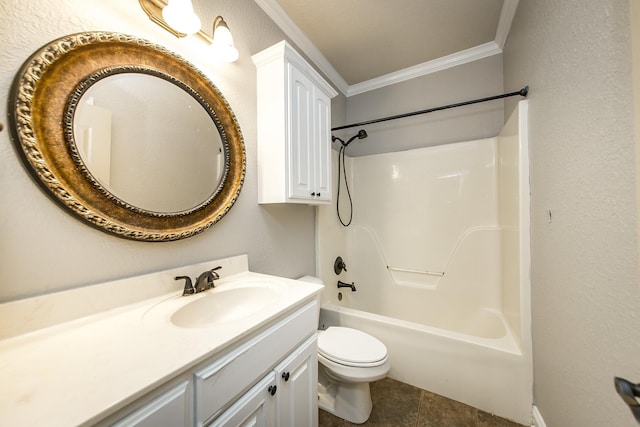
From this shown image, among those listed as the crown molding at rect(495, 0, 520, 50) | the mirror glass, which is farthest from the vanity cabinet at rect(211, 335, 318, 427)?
the crown molding at rect(495, 0, 520, 50)

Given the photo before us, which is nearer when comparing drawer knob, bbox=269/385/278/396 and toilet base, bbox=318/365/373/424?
drawer knob, bbox=269/385/278/396

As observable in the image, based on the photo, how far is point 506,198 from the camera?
1646 millimetres

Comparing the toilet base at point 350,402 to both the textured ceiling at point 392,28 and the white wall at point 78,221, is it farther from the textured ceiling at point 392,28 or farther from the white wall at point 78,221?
the textured ceiling at point 392,28

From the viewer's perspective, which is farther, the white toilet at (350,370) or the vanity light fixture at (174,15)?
the white toilet at (350,370)

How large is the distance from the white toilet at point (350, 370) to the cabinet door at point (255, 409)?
1.57 feet

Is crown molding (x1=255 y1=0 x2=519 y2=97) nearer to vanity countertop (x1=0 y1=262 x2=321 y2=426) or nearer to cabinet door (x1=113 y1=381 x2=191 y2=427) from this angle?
vanity countertop (x1=0 y1=262 x2=321 y2=426)

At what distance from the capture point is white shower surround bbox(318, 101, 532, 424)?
4.25 ft

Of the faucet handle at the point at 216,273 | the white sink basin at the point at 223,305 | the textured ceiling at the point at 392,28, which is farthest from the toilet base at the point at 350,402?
the textured ceiling at the point at 392,28

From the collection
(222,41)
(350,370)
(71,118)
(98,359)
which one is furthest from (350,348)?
(222,41)

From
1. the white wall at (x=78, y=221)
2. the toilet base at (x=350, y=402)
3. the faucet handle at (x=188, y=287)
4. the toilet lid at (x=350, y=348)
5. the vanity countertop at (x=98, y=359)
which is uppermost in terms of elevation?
the white wall at (x=78, y=221)

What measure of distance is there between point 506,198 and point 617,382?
4.91ft

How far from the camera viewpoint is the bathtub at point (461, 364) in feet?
4.07

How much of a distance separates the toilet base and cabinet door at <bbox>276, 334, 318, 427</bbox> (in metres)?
0.29

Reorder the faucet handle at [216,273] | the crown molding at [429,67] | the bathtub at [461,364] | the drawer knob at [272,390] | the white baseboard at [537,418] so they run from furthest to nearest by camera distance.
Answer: the crown molding at [429,67] → the bathtub at [461,364] → the white baseboard at [537,418] → the faucet handle at [216,273] → the drawer knob at [272,390]
